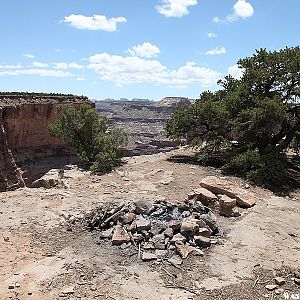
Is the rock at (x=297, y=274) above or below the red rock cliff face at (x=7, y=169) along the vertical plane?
above

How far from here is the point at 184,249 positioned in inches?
349

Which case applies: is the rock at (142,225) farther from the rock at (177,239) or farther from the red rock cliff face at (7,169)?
the red rock cliff face at (7,169)

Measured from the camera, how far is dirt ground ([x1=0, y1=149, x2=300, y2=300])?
7.50 metres

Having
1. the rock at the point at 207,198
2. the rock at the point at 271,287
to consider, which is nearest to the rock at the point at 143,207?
the rock at the point at 207,198

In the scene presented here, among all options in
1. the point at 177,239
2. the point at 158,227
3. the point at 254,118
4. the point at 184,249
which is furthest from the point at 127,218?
the point at 254,118

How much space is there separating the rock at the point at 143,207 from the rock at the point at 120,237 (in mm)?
935

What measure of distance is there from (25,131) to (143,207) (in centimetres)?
3325

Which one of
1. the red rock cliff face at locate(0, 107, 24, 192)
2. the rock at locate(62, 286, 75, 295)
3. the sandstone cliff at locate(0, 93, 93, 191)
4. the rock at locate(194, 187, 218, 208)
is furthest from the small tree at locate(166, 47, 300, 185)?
the sandstone cliff at locate(0, 93, 93, 191)

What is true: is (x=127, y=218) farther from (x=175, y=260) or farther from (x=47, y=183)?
(x=47, y=183)

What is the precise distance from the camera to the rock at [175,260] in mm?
8429

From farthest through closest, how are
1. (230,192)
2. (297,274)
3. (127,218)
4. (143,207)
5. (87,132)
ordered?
1. (87,132)
2. (230,192)
3. (143,207)
4. (127,218)
5. (297,274)

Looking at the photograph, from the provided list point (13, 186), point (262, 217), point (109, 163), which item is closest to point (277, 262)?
point (262, 217)

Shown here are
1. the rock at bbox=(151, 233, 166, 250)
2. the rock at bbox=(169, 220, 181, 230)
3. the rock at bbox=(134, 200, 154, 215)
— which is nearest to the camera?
the rock at bbox=(151, 233, 166, 250)

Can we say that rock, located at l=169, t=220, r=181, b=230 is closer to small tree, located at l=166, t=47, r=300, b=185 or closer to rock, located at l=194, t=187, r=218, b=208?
rock, located at l=194, t=187, r=218, b=208
